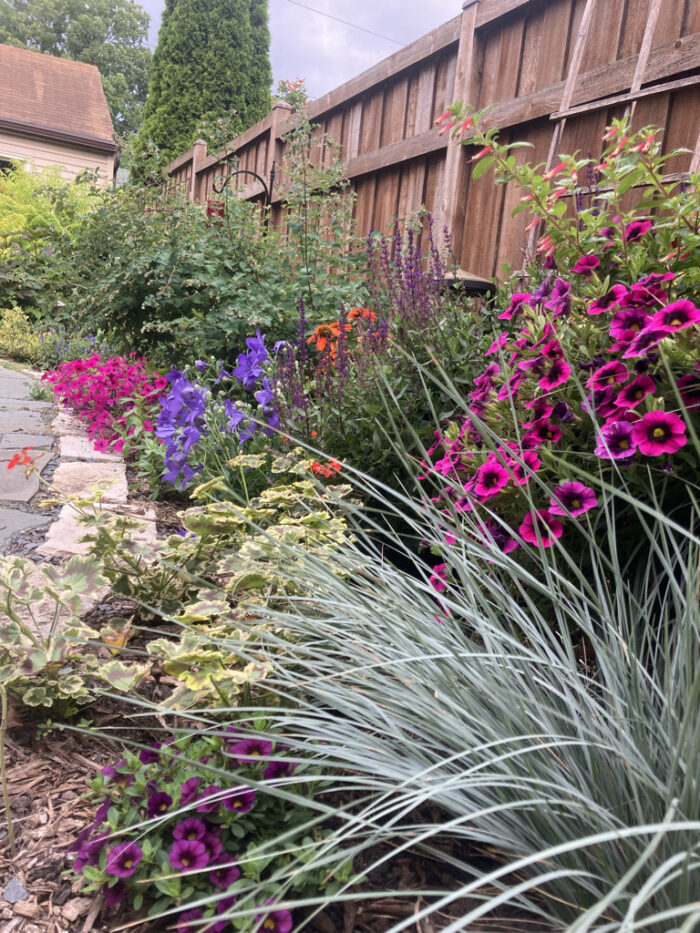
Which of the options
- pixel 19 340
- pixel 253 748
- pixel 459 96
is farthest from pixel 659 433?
pixel 19 340

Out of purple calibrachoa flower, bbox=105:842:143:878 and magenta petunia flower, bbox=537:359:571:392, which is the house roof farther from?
purple calibrachoa flower, bbox=105:842:143:878

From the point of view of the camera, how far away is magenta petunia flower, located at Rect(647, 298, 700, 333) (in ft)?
4.31

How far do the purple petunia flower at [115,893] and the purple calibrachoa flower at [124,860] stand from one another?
0.12 ft

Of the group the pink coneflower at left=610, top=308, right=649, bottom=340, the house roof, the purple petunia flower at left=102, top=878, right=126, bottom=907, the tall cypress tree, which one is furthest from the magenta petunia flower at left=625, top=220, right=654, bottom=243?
the house roof

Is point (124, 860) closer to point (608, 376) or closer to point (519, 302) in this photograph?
point (608, 376)

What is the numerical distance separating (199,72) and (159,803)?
1430 centimetres

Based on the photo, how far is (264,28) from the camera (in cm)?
1366

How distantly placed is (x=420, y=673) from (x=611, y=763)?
1.02ft

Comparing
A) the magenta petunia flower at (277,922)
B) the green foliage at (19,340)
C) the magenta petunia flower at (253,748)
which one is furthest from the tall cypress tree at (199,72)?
the magenta petunia flower at (277,922)

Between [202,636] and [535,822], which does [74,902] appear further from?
[535,822]

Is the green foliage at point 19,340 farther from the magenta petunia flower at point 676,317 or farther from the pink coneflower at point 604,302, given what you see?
the magenta petunia flower at point 676,317

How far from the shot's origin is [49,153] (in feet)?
57.4

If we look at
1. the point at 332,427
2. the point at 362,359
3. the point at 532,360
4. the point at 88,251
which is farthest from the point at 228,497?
the point at 88,251

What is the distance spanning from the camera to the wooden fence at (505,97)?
276cm
